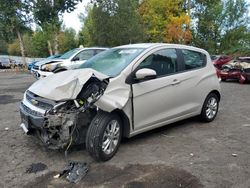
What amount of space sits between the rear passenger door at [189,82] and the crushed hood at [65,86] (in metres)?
1.82

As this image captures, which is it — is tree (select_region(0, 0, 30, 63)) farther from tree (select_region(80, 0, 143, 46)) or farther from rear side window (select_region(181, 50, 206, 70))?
rear side window (select_region(181, 50, 206, 70))

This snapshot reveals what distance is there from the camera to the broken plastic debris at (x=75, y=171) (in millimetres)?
3834

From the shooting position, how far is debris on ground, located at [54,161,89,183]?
3834mm

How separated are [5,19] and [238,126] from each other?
23427 mm

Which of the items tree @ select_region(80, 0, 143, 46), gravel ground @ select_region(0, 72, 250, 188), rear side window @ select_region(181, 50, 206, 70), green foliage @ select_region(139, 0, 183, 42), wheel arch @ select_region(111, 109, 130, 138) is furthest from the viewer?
green foliage @ select_region(139, 0, 183, 42)

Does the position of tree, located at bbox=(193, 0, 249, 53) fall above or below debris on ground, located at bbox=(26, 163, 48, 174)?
above

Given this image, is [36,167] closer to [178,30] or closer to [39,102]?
[39,102]

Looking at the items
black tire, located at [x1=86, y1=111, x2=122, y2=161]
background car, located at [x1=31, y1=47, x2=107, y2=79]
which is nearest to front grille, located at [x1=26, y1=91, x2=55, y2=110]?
black tire, located at [x1=86, y1=111, x2=122, y2=161]

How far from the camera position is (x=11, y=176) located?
3918 millimetres

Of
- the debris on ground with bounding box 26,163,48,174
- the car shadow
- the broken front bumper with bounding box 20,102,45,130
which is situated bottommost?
the car shadow

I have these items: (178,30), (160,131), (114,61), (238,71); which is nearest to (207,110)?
(160,131)

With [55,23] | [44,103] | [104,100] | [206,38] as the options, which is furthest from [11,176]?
[206,38]

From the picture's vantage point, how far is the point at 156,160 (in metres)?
4.43

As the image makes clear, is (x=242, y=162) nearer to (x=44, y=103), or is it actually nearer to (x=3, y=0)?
(x=44, y=103)
